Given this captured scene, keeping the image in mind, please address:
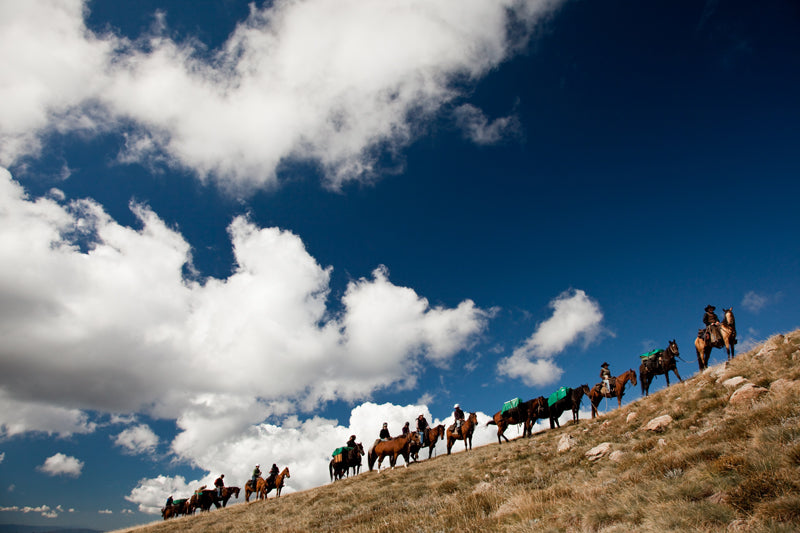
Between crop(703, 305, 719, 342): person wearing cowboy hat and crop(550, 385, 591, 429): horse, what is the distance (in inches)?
294

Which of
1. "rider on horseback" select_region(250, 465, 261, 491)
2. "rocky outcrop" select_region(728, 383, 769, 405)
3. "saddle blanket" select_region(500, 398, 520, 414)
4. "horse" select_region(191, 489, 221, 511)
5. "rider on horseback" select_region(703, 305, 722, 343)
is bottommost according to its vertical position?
"horse" select_region(191, 489, 221, 511)

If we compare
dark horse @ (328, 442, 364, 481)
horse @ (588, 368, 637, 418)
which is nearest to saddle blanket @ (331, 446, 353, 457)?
dark horse @ (328, 442, 364, 481)

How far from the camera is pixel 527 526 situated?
277 inches

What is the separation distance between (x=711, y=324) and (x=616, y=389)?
6540 millimetres

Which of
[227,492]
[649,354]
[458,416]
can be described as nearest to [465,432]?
[458,416]

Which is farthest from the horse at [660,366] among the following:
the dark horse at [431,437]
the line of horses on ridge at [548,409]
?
the dark horse at [431,437]

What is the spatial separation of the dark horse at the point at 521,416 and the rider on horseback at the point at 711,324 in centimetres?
977

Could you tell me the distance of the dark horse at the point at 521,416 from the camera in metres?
23.6

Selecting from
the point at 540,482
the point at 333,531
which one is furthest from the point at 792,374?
the point at 333,531

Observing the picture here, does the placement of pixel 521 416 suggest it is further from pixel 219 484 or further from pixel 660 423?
pixel 219 484

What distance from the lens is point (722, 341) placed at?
1850cm

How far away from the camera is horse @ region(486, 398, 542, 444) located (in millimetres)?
23625

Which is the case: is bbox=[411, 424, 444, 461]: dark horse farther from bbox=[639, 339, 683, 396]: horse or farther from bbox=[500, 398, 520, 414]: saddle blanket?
bbox=[639, 339, 683, 396]: horse

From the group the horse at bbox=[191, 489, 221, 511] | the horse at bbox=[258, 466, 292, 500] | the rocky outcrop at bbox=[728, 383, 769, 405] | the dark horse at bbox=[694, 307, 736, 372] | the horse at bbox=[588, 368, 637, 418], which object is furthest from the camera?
the horse at bbox=[191, 489, 221, 511]
